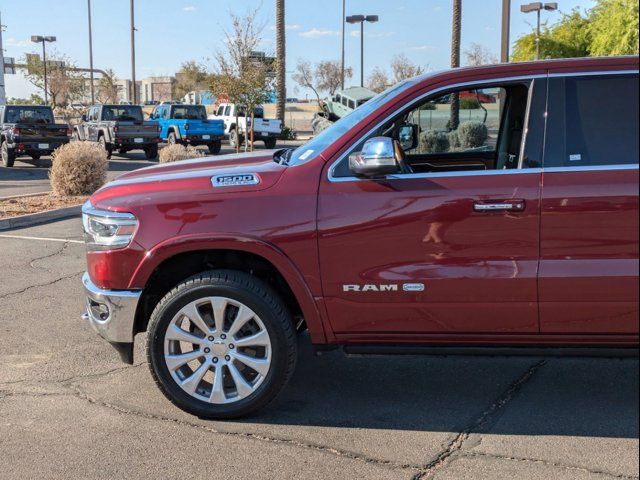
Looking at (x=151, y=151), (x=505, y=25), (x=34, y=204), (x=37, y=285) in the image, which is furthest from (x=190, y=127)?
(x=37, y=285)

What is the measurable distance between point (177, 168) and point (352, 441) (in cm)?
213

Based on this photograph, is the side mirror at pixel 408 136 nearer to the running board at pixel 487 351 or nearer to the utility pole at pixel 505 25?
the running board at pixel 487 351

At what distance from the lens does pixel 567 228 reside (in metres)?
3.83

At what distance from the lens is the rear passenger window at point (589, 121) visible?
3742 mm

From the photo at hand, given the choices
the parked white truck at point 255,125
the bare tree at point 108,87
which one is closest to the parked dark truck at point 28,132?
the parked white truck at point 255,125

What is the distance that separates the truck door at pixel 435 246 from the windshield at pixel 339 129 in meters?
0.17

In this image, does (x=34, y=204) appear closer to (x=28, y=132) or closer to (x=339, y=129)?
Answer: (x=28, y=132)

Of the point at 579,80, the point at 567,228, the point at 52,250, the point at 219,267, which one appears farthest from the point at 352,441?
the point at 52,250

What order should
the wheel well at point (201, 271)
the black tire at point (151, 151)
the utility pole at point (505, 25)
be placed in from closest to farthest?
1. the wheel well at point (201, 271)
2. the utility pole at point (505, 25)
3. the black tire at point (151, 151)

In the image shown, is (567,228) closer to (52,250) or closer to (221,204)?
(221,204)

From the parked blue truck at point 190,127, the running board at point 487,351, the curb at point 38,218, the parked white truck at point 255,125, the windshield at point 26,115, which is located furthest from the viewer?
the parked white truck at point 255,125

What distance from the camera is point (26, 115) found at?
22344 millimetres

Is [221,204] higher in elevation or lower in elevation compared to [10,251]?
higher

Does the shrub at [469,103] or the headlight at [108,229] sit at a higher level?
the shrub at [469,103]
